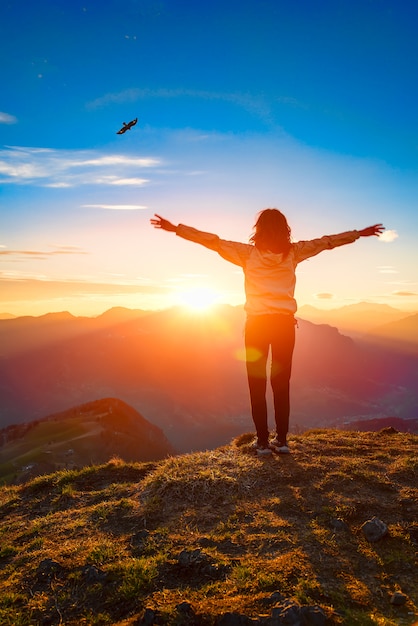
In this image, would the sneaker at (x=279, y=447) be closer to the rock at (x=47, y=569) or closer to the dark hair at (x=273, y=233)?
the dark hair at (x=273, y=233)

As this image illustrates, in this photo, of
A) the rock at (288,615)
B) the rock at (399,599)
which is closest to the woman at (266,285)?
the rock at (399,599)

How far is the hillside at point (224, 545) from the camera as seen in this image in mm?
4133

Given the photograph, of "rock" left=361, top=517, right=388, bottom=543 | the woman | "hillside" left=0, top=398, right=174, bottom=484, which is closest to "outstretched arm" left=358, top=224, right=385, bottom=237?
the woman

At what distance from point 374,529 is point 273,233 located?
5191 mm

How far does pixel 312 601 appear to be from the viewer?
400 cm

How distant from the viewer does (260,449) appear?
8.93 metres

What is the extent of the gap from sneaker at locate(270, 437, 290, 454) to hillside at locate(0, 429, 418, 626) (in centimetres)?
19

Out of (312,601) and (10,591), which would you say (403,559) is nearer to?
(312,601)

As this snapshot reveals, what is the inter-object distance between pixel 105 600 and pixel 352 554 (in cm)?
290

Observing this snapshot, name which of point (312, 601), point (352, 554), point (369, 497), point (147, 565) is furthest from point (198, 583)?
point (369, 497)

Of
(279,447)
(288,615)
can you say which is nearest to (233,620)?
(288,615)

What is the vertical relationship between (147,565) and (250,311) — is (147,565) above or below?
below

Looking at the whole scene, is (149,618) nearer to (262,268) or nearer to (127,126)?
(262,268)

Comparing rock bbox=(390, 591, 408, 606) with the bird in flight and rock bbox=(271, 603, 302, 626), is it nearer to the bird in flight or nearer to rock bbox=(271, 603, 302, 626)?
rock bbox=(271, 603, 302, 626)
